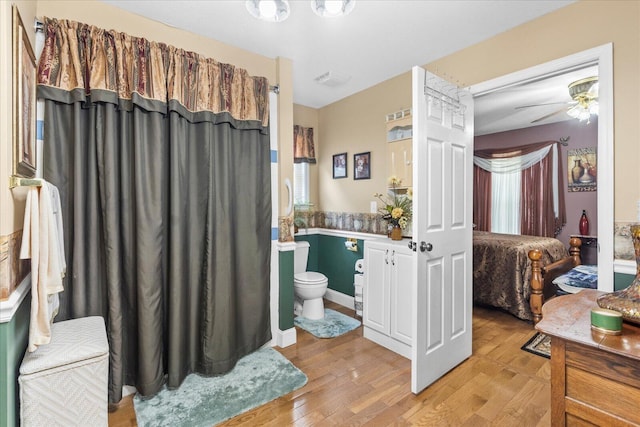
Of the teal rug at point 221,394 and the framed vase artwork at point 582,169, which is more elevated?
the framed vase artwork at point 582,169

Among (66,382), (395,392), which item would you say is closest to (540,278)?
(395,392)

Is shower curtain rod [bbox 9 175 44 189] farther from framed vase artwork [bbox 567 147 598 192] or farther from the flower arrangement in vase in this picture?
framed vase artwork [bbox 567 147 598 192]

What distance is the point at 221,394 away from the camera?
6.48ft

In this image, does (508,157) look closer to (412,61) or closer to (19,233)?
(412,61)

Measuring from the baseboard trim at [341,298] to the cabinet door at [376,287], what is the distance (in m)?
0.70

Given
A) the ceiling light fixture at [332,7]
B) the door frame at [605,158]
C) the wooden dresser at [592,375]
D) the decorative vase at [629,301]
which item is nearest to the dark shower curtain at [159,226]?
the ceiling light fixture at [332,7]

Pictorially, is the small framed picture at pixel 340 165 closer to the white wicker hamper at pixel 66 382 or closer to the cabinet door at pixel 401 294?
the cabinet door at pixel 401 294

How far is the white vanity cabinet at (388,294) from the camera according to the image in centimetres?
252

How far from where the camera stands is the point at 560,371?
1.06 meters

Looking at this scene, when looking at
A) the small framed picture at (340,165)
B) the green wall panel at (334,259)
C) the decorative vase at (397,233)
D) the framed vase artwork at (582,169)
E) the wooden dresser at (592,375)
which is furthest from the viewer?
the framed vase artwork at (582,169)

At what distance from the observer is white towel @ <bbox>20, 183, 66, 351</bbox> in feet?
4.13

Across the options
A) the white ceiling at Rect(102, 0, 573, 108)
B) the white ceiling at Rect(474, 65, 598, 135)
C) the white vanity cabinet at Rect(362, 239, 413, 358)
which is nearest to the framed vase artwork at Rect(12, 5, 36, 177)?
the white ceiling at Rect(102, 0, 573, 108)

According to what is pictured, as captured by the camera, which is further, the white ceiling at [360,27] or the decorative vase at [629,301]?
the white ceiling at [360,27]

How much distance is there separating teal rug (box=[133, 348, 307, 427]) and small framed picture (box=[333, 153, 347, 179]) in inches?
87.5
